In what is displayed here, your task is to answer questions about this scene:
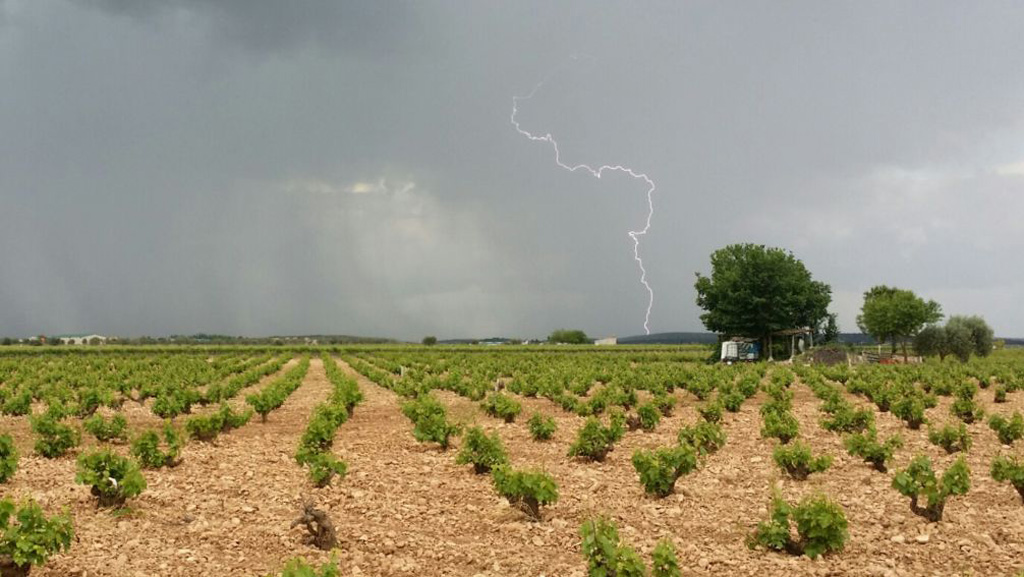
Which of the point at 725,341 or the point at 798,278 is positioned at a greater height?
the point at 798,278

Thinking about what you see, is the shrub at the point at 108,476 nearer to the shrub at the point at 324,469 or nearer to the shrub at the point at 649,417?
the shrub at the point at 324,469

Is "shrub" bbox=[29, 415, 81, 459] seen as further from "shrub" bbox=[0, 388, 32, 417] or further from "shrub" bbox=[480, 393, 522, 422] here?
"shrub" bbox=[480, 393, 522, 422]

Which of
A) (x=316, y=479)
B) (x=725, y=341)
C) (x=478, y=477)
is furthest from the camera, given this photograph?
(x=725, y=341)

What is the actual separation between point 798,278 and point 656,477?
208 ft

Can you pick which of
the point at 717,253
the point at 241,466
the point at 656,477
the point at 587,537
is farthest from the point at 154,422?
the point at 717,253

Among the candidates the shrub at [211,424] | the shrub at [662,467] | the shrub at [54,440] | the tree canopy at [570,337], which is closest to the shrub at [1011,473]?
the shrub at [662,467]

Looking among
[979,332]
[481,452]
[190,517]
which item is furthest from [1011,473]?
[979,332]

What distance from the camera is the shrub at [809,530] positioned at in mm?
9920

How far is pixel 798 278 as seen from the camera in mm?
71750

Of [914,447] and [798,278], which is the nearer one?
[914,447]

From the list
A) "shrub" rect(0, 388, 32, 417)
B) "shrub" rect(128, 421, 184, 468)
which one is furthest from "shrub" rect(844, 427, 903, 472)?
"shrub" rect(0, 388, 32, 417)

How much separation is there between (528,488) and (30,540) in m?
6.14

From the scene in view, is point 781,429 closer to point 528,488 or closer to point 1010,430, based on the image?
point 1010,430

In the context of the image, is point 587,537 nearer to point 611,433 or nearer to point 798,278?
point 611,433
